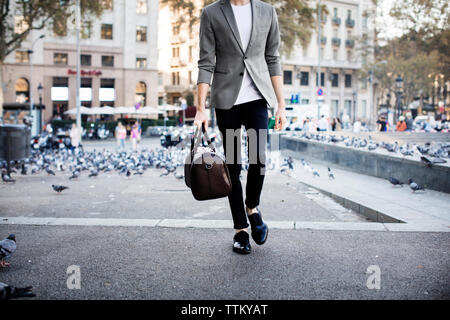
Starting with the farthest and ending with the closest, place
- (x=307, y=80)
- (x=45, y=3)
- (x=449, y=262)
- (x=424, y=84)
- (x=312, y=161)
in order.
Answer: (x=307, y=80) < (x=424, y=84) < (x=45, y=3) < (x=312, y=161) < (x=449, y=262)

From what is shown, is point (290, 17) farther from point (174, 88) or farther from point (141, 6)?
point (174, 88)

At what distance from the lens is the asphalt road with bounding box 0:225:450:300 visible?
288cm

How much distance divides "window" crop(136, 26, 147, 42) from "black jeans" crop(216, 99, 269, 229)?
4978 centimetres

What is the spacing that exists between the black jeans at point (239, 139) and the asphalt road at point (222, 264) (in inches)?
17.5

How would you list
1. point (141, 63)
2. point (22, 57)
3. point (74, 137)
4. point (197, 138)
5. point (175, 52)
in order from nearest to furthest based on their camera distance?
1. point (197, 138)
2. point (74, 137)
3. point (22, 57)
4. point (141, 63)
5. point (175, 52)

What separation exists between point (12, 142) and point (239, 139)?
8.91 meters

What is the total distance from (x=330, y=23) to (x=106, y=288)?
70.0 m

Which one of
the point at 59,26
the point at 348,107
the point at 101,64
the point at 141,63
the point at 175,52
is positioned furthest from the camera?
the point at 348,107

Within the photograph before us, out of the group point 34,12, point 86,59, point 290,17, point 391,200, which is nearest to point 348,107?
point 86,59

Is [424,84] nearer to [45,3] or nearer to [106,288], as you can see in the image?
[45,3]

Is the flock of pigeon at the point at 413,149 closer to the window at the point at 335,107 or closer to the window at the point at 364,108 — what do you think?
the window at the point at 335,107

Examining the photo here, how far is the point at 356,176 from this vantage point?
11492 millimetres

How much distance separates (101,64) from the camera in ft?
164
